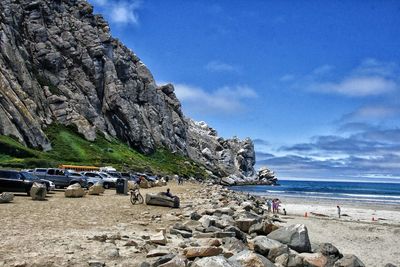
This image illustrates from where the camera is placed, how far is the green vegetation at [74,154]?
7856cm

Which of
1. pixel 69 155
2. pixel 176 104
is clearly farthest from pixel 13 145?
pixel 176 104

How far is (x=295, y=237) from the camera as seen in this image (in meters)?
17.3

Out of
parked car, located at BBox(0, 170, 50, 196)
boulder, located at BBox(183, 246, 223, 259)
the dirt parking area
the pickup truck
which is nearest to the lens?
the dirt parking area

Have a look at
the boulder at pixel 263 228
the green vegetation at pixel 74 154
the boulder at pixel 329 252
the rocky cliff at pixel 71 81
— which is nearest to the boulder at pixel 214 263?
the boulder at pixel 329 252

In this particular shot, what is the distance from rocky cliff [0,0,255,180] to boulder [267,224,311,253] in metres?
84.2

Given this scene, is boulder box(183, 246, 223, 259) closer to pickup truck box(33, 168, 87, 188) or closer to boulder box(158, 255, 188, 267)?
boulder box(158, 255, 188, 267)

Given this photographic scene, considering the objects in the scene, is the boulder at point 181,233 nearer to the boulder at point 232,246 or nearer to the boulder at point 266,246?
the boulder at point 232,246

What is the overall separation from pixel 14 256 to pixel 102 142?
11521 cm

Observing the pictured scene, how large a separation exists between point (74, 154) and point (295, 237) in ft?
310

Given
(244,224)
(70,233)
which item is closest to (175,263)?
(70,233)

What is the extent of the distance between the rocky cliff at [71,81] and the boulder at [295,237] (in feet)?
276

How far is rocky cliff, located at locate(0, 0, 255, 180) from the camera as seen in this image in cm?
10231

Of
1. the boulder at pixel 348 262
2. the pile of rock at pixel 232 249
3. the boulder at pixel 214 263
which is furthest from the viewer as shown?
the boulder at pixel 348 262

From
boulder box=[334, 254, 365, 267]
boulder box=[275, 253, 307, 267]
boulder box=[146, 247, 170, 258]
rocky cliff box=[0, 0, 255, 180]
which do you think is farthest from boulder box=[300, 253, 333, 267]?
rocky cliff box=[0, 0, 255, 180]
